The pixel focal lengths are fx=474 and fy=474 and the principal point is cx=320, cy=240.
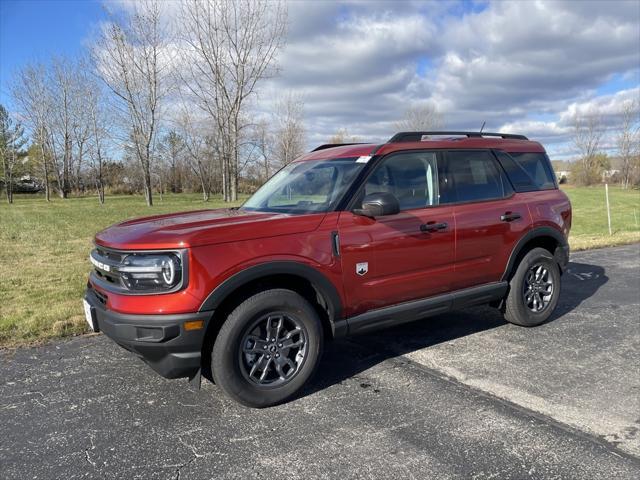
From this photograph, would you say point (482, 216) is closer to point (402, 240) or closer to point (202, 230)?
point (402, 240)

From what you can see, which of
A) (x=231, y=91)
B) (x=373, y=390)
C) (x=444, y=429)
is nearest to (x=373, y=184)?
(x=373, y=390)

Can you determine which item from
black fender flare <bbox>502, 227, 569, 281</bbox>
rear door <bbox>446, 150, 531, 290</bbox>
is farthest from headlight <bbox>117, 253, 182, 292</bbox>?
black fender flare <bbox>502, 227, 569, 281</bbox>

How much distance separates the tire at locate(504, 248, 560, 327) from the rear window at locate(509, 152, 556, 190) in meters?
0.77

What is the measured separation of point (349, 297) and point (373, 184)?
37.6 inches

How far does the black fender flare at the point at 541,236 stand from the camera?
4.75 m

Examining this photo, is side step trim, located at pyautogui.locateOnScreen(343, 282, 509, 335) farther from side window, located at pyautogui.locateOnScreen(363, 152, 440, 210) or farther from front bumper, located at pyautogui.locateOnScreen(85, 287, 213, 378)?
front bumper, located at pyautogui.locateOnScreen(85, 287, 213, 378)

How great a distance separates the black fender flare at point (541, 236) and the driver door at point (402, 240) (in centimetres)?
88

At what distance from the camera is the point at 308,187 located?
414 cm

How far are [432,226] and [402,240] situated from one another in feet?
1.24

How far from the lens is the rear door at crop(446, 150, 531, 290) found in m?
4.33

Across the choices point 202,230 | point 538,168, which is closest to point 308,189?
point 202,230

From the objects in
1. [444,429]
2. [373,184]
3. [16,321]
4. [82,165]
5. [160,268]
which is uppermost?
[82,165]

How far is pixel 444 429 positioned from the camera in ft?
9.86

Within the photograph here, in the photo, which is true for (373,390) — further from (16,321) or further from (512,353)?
(16,321)
